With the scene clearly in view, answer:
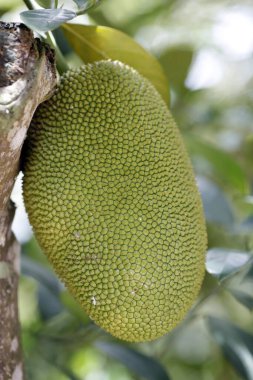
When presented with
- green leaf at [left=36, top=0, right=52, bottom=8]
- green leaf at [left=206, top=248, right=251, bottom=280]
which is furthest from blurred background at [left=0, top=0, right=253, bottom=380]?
green leaf at [left=36, top=0, right=52, bottom=8]

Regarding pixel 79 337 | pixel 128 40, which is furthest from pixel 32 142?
pixel 79 337

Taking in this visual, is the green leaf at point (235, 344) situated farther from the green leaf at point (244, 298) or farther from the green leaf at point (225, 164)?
the green leaf at point (225, 164)

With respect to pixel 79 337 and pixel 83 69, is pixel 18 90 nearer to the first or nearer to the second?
pixel 83 69

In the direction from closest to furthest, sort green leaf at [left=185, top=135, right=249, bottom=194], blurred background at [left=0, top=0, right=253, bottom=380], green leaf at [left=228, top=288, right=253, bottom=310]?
green leaf at [left=228, top=288, right=253, bottom=310] < blurred background at [left=0, top=0, right=253, bottom=380] < green leaf at [left=185, top=135, right=249, bottom=194]

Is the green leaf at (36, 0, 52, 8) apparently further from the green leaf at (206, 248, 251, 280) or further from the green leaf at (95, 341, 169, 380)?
the green leaf at (95, 341, 169, 380)

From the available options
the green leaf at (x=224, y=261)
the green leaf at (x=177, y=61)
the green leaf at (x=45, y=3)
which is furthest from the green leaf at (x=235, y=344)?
the green leaf at (x=45, y=3)

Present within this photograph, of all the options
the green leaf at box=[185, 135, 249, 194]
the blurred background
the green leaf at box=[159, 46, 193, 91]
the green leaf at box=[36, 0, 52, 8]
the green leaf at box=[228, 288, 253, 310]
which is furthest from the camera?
the green leaf at box=[159, 46, 193, 91]
